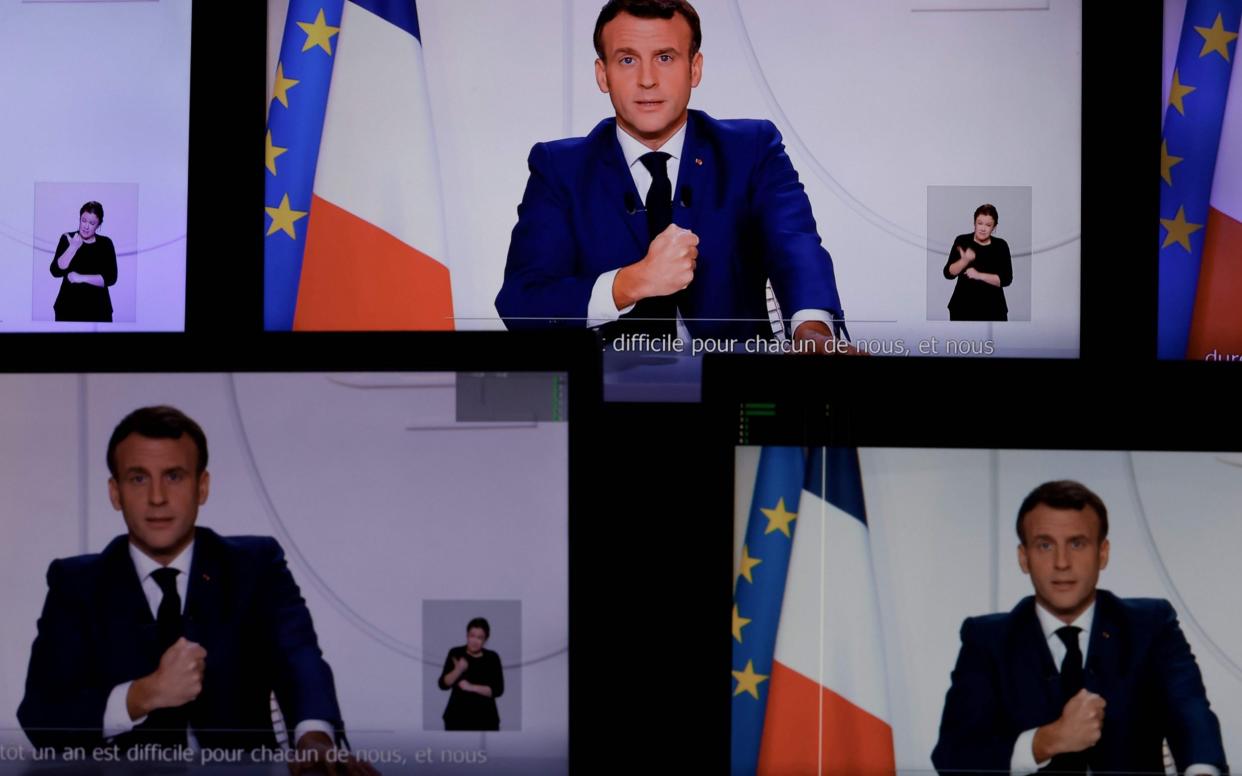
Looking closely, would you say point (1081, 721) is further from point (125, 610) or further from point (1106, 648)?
point (125, 610)

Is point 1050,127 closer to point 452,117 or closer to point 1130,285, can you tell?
point 1130,285

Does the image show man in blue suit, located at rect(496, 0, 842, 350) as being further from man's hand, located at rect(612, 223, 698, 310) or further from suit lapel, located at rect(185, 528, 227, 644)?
suit lapel, located at rect(185, 528, 227, 644)

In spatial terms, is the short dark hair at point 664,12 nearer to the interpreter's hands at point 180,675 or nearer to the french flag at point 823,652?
the french flag at point 823,652

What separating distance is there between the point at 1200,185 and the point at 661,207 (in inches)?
23.3

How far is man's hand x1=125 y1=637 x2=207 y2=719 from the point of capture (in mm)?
1129

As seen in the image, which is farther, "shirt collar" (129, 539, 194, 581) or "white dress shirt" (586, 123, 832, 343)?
"white dress shirt" (586, 123, 832, 343)

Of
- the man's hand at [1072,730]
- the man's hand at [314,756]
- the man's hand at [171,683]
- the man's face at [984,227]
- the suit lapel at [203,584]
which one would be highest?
the man's face at [984,227]

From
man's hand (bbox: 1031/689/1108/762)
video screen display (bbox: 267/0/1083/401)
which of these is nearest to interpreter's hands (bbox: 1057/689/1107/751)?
man's hand (bbox: 1031/689/1108/762)

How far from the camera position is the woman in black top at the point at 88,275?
56.6 inches

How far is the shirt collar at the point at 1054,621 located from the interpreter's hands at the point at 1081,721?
5 cm

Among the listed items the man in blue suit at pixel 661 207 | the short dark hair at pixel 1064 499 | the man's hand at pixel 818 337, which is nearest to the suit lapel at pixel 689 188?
the man in blue suit at pixel 661 207

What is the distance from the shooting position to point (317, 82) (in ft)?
4.67

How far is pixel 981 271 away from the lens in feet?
4.58

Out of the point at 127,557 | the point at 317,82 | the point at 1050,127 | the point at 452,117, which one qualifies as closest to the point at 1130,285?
the point at 1050,127
